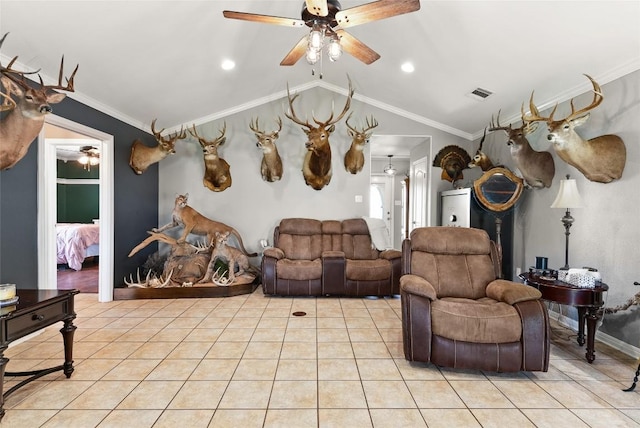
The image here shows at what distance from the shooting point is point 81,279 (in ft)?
17.5

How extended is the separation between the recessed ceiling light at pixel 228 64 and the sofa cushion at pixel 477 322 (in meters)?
3.42

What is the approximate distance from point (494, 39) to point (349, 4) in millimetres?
1385

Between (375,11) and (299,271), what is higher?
(375,11)

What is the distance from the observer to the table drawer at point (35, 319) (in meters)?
1.79

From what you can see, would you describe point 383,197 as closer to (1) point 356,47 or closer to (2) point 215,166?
(2) point 215,166

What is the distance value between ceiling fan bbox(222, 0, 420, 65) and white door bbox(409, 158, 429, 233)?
11.5 ft

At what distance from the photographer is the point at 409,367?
97.7 inches

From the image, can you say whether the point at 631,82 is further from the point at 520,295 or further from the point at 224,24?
the point at 224,24

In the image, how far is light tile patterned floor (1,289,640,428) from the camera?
188 cm

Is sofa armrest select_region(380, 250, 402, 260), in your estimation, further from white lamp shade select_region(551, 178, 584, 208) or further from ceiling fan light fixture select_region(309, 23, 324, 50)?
ceiling fan light fixture select_region(309, 23, 324, 50)

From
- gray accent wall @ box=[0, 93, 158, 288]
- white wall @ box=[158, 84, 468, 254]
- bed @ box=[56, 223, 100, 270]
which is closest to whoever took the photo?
gray accent wall @ box=[0, 93, 158, 288]

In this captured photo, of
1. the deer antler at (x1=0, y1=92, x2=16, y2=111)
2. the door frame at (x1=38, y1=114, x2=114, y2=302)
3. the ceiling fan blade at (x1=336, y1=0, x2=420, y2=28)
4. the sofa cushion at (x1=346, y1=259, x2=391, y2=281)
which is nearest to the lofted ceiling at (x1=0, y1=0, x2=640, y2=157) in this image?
the door frame at (x1=38, y1=114, x2=114, y2=302)

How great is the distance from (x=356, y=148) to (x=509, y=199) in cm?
228

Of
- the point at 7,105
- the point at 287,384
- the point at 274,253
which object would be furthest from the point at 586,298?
the point at 7,105
